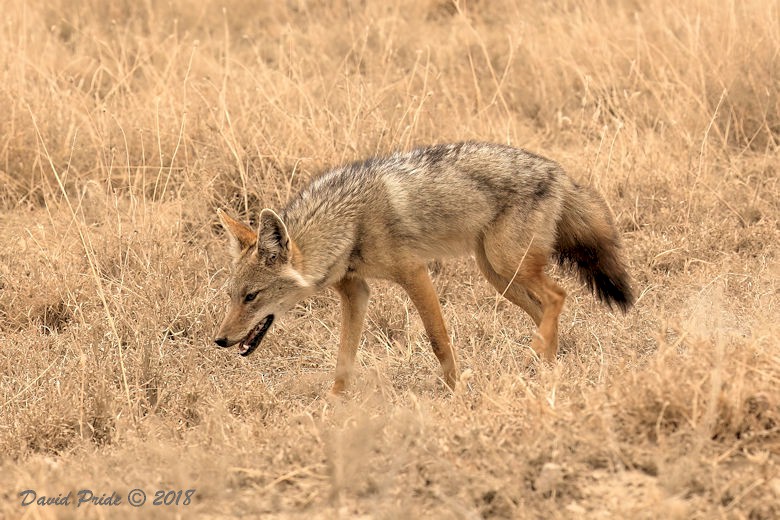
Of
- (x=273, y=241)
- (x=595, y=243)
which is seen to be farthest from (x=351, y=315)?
(x=595, y=243)

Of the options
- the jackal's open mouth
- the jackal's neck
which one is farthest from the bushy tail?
the jackal's open mouth

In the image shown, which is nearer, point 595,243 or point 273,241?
point 273,241

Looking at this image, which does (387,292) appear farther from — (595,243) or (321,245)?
(595,243)

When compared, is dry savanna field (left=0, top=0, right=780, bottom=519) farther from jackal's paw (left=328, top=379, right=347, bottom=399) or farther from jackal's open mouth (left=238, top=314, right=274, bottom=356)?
jackal's open mouth (left=238, top=314, right=274, bottom=356)

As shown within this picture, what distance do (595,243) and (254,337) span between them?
1972 millimetres

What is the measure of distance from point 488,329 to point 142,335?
1.95 m

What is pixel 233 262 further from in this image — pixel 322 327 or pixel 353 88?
pixel 353 88

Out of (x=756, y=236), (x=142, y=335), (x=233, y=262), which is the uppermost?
(x=233, y=262)

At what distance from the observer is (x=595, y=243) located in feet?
19.6

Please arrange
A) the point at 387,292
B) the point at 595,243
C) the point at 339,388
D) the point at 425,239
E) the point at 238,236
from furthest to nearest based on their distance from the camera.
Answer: the point at 387,292
the point at 595,243
the point at 425,239
the point at 339,388
the point at 238,236

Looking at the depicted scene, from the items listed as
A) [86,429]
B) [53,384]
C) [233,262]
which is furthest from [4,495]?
[233,262]

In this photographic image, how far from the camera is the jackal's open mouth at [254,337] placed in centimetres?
539

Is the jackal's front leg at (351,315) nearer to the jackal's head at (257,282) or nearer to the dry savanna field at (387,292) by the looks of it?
the dry savanna field at (387,292)

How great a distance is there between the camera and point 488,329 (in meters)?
6.21
